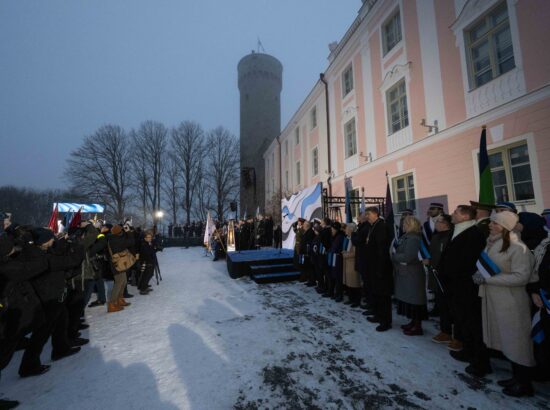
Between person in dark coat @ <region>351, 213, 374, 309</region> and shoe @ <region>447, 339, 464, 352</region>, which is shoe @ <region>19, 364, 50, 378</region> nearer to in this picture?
person in dark coat @ <region>351, 213, 374, 309</region>

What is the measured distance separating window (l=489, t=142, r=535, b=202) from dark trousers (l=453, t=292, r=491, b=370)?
4.49 meters

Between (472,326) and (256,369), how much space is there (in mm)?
2451

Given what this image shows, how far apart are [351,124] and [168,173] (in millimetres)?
26501

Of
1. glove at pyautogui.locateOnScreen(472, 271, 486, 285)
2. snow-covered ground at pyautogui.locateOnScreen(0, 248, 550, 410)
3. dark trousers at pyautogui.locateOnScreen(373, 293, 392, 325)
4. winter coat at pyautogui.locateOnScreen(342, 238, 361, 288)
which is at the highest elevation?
glove at pyautogui.locateOnScreen(472, 271, 486, 285)

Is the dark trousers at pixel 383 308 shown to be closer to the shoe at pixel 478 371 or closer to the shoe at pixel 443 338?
the shoe at pixel 443 338

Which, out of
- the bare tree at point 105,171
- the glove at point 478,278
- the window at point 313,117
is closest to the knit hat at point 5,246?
the glove at point 478,278

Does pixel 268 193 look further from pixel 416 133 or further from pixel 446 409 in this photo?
pixel 446 409

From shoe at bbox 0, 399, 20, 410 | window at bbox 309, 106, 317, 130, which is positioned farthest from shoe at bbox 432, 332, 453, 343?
window at bbox 309, 106, 317, 130

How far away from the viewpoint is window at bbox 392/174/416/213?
29.2ft

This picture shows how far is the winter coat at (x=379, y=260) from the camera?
3.95 m

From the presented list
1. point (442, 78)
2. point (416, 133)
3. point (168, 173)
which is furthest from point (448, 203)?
point (168, 173)

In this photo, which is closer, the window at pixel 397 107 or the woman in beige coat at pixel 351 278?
the woman in beige coat at pixel 351 278

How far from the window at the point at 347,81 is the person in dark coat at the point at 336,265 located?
9539 mm

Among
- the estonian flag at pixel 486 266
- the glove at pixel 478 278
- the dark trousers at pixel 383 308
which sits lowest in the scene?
the dark trousers at pixel 383 308
